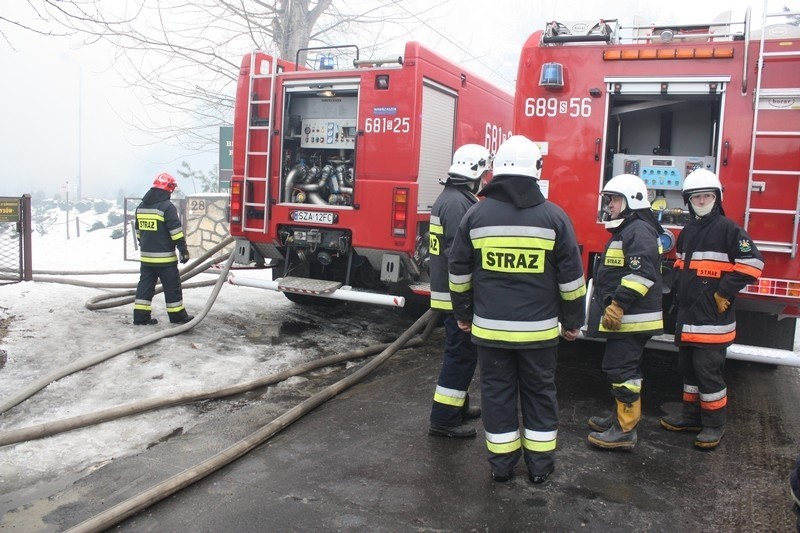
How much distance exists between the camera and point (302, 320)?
780cm

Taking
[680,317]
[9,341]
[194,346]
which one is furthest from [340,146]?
[680,317]

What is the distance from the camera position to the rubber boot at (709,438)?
163 inches

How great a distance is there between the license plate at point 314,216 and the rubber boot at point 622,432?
12.0 ft

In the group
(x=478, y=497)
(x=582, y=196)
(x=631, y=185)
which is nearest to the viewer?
(x=478, y=497)

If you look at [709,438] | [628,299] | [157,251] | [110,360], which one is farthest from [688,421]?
[157,251]

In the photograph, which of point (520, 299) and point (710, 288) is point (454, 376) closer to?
point (520, 299)

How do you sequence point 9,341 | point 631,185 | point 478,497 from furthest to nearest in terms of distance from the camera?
point 9,341, point 631,185, point 478,497

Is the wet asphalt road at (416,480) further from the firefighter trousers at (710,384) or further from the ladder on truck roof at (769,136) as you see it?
the ladder on truck roof at (769,136)

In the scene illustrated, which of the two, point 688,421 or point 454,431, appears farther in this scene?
point 688,421

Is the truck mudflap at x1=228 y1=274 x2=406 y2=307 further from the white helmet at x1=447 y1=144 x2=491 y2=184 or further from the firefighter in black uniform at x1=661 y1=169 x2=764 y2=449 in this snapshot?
the firefighter in black uniform at x1=661 y1=169 x2=764 y2=449

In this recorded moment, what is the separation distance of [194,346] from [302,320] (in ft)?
5.71

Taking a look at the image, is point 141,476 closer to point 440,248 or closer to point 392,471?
point 392,471

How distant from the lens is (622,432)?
4102 mm

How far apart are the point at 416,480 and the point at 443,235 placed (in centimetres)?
158
